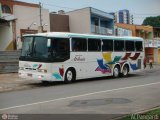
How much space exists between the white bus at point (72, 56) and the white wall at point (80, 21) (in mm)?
23823

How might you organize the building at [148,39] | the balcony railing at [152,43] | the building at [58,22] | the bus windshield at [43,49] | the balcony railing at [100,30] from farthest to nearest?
the building at [148,39] < the balcony railing at [152,43] < the balcony railing at [100,30] < the building at [58,22] < the bus windshield at [43,49]

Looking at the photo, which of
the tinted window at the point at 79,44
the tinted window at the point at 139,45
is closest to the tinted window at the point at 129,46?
the tinted window at the point at 139,45

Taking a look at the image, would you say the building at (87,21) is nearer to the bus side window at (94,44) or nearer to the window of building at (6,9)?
the window of building at (6,9)

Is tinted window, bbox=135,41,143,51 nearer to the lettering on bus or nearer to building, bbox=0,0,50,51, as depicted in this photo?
the lettering on bus

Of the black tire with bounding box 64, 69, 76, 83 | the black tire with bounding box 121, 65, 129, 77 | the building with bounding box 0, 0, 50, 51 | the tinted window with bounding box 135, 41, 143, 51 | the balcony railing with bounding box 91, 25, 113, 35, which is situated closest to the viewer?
the black tire with bounding box 64, 69, 76, 83

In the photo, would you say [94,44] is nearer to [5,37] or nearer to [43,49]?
[43,49]

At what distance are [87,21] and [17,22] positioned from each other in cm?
1164

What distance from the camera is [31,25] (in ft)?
152

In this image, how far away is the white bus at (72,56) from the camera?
73.6ft

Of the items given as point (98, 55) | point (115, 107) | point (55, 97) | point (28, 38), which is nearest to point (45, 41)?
point (28, 38)

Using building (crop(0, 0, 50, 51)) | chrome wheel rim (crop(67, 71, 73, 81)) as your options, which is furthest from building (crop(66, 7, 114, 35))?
chrome wheel rim (crop(67, 71, 73, 81))

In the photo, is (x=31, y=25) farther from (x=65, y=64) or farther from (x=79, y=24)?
(x=65, y=64)

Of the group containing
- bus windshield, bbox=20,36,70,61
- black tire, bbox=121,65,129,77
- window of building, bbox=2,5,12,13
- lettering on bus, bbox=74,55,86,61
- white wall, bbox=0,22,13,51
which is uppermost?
window of building, bbox=2,5,12,13

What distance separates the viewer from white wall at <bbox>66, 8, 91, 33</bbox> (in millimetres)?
53562
